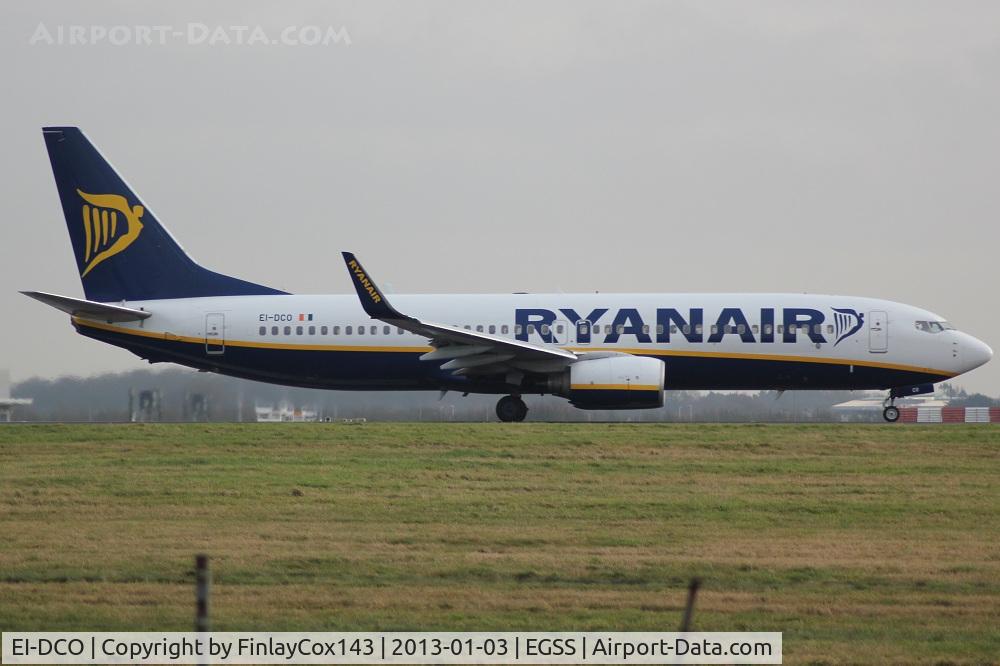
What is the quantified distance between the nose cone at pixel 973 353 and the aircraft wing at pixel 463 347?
9.94 meters

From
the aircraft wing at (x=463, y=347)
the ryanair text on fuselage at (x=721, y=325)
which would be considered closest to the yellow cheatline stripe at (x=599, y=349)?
the ryanair text on fuselage at (x=721, y=325)

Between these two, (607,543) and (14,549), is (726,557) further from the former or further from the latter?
(14,549)

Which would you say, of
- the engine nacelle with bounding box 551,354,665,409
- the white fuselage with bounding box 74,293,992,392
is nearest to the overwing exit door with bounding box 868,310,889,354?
the white fuselage with bounding box 74,293,992,392

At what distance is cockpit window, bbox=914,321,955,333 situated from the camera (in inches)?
1363

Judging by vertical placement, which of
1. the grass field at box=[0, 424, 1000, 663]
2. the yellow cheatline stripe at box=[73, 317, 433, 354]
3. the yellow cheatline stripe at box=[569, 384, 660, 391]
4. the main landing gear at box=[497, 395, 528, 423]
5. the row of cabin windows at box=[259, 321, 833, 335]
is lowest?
the grass field at box=[0, 424, 1000, 663]

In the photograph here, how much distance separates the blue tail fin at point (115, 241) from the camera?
37438 mm

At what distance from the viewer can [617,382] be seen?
3238cm

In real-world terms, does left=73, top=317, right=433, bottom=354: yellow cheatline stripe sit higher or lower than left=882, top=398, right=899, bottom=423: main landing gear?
higher

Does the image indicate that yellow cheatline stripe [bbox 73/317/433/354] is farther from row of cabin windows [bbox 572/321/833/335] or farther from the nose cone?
the nose cone

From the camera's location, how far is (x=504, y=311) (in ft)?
116

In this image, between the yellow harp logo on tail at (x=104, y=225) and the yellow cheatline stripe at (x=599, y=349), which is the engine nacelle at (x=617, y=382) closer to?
the yellow cheatline stripe at (x=599, y=349)

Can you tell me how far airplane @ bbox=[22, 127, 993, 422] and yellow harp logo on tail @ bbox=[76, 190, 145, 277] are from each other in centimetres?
4

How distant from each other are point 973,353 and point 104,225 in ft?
76.3

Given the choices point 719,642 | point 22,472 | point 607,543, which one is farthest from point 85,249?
point 719,642
